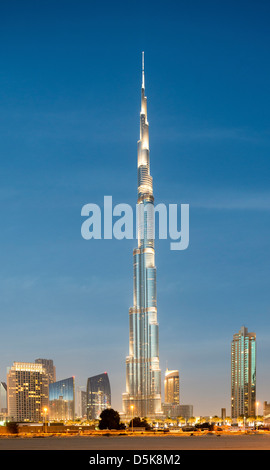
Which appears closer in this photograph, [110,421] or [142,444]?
[142,444]

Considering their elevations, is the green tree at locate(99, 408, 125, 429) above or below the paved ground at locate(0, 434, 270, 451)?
below

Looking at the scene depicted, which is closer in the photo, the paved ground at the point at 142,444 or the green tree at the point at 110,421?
the paved ground at the point at 142,444

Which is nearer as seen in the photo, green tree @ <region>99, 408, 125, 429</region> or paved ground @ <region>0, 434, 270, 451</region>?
paved ground @ <region>0, 434, 270, 451</region>

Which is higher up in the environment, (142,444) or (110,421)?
(142,444)

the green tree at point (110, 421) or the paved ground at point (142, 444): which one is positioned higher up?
the paved ground at point (142, 444)
